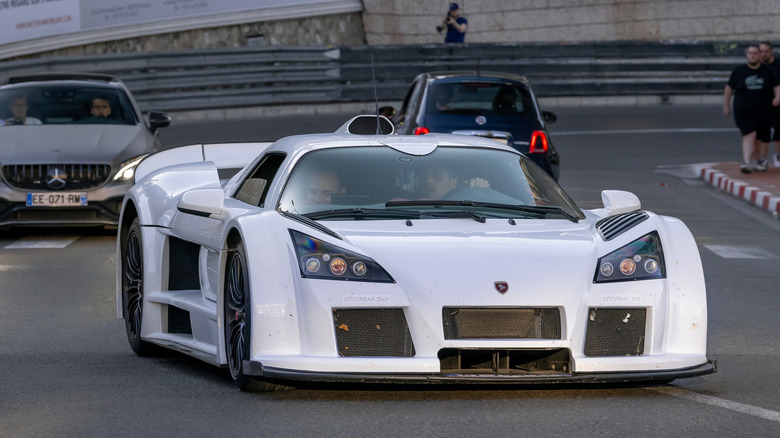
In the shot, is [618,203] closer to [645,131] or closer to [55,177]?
[55,177]

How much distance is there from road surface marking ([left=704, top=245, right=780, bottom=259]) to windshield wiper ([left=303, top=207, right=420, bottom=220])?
673cm

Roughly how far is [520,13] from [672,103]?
4873mm

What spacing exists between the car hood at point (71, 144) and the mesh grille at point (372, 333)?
827 centimetres

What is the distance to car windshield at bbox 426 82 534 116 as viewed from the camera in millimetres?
16875

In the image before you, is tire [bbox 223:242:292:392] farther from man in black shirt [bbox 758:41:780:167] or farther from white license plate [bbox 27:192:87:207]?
man in black shirt [bbox 758:41:780:167]

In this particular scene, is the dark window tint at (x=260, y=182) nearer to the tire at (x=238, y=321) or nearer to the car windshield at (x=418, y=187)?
the car windshield at (x=418, y=187)

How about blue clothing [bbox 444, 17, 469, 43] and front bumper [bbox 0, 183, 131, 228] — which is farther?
blue clothing [bbox 444, 17, 469, 43]

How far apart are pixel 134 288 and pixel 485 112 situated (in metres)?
9.00

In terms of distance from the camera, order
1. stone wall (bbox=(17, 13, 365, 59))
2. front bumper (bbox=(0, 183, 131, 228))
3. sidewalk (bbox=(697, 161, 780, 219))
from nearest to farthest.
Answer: front bumper (bbox=(0, 183, 131, 228)) < sidewalk (bbox=(697, 161, 780, 219)) < stone wall (bbox=(17, 13, 365, 59))

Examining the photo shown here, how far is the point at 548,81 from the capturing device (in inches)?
1190

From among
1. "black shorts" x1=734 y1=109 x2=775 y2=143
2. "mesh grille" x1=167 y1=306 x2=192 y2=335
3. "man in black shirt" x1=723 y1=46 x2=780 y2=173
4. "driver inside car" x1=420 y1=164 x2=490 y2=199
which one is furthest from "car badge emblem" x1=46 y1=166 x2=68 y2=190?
"black shorts" x1=734 y1=109 x2=775 y2=143

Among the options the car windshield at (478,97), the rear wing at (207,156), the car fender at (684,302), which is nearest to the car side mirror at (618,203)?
the car fender at (684,302)

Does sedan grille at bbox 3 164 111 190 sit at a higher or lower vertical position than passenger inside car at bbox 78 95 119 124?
lower

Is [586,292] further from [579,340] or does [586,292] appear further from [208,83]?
[208,83]
